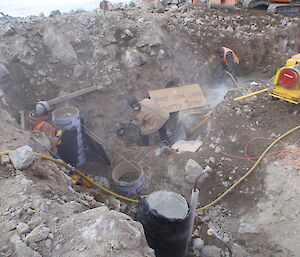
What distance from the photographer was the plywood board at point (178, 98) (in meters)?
6.57

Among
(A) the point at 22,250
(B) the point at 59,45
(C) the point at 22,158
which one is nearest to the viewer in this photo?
(A) the point at 22,250

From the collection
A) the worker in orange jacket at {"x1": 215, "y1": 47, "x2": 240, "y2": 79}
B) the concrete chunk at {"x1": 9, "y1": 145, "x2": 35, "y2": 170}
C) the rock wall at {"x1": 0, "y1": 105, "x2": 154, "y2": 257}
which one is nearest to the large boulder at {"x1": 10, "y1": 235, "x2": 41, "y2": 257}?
the rock wall at {"x1": 0, "y1": 105, "x2": 154, "y2": 257}

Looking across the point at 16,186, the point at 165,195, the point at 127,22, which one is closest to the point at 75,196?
the point at 16,186

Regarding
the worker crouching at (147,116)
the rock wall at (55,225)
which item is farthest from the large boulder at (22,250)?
the worker crouching at (147,116)

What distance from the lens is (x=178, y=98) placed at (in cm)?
671

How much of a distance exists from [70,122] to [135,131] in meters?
2.20

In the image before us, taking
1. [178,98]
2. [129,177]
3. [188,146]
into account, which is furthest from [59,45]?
[188,146]

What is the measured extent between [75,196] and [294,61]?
440cm

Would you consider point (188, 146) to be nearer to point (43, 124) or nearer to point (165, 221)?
point (165, 221)

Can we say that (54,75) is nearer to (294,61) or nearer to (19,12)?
(19,12)

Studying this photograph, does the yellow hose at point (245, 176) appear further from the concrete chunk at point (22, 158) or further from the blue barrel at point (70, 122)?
the blue barrel at point (70, 122)

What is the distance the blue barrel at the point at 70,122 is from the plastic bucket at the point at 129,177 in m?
1.12

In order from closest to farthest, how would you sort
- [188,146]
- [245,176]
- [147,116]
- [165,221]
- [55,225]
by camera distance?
[55,225] < [165,221] < [245,176] < [188,146] < [147,116]

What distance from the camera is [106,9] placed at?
7.90m
